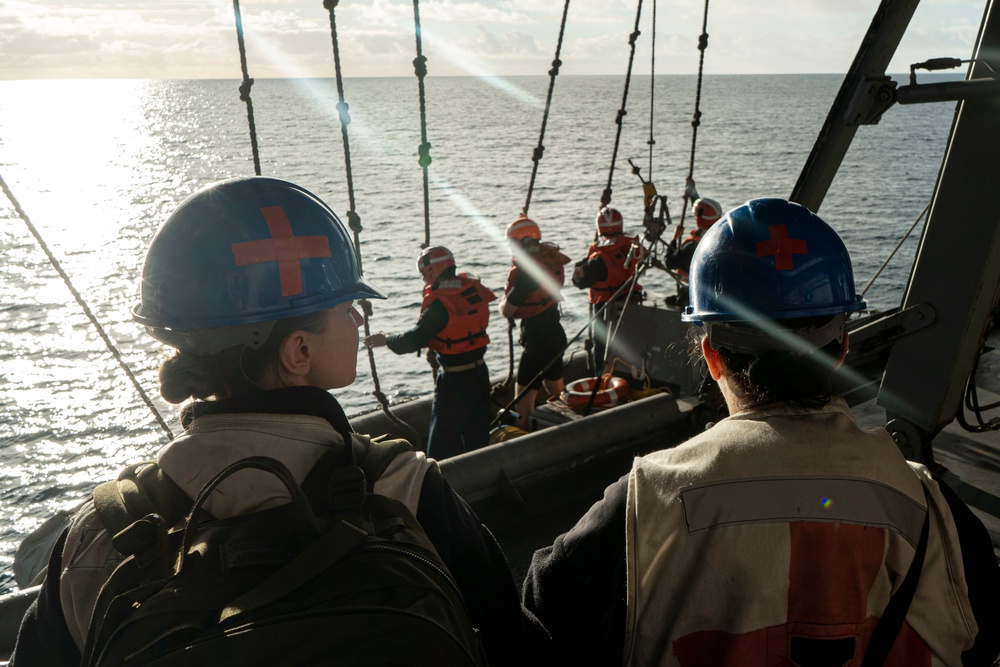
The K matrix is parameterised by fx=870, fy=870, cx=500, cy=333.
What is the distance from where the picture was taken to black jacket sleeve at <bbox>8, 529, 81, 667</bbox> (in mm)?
1437

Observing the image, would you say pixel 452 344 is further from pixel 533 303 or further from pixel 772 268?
pixel 772 268


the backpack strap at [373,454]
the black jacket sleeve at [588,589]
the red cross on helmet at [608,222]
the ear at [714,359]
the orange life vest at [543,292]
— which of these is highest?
the ear at [714,359]

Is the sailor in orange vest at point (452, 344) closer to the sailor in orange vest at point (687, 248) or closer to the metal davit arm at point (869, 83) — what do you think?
the sailor in orange vest at point (687, 248)

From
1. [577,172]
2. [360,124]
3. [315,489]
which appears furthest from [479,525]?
[360,124]

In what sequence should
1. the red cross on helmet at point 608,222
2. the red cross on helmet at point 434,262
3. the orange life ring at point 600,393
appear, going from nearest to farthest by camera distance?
the orange life ring at point 600,393, the red cross on helmet at point 434,262, the red cross on helmet at point 608,222

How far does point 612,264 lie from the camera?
28.4 feet

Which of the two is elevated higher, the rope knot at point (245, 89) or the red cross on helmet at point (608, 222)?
the rope knot at point (245, 89)

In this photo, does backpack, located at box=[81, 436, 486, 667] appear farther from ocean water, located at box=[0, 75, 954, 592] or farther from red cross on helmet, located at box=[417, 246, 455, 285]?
red cross on helmet, located at box=[417, 246, 455, 285]

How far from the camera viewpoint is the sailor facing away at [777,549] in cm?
161

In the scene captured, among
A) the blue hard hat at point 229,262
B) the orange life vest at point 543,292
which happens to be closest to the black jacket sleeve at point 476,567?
the blue hard hat at point 229,262

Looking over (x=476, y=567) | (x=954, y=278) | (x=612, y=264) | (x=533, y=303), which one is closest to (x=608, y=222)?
(x=612, y=264)

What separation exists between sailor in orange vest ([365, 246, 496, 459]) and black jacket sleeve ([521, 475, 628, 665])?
468 centimetres

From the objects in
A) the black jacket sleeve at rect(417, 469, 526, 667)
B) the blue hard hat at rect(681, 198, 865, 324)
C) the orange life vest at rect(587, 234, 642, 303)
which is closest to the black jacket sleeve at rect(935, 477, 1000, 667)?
the blue hard hat at rect(681, 198, 865, 324)

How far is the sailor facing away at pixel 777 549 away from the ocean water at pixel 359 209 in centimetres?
130
